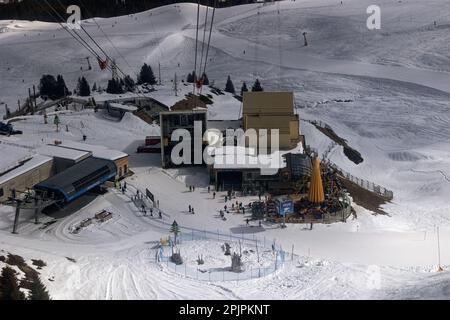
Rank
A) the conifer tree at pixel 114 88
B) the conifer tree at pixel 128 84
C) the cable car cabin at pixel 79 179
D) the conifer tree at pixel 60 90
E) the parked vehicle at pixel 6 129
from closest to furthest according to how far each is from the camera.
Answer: the cable car cabin at pixel 79 179, the parked vehicle at pixel 6 129, the conifer tree at pixel 114 88, the conifer tree at pixel 128 84, the conifer tree at pixel 60 90

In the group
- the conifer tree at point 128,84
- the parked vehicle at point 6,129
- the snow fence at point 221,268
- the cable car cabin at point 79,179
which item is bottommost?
the snow fence at point 221,268

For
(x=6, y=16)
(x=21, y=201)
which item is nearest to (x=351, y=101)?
(x=21, y=201)

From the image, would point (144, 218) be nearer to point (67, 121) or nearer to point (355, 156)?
point (67, 121)

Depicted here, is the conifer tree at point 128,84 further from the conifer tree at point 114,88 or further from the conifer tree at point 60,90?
the conifer tree at point 60,90

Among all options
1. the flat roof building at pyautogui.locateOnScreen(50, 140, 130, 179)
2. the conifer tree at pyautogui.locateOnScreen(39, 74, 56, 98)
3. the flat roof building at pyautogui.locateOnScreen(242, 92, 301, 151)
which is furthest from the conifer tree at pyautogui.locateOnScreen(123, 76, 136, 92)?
the flat roof building at pyautogui.locateOnScreen(50, 140, 130, 179)

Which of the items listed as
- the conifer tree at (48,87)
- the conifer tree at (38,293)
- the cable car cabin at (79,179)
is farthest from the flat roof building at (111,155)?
the conifer tree at (48,87)

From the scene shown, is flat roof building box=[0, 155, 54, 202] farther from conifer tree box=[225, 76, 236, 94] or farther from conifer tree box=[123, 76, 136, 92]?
conifer tree box=[225, 76, 236, 94]
